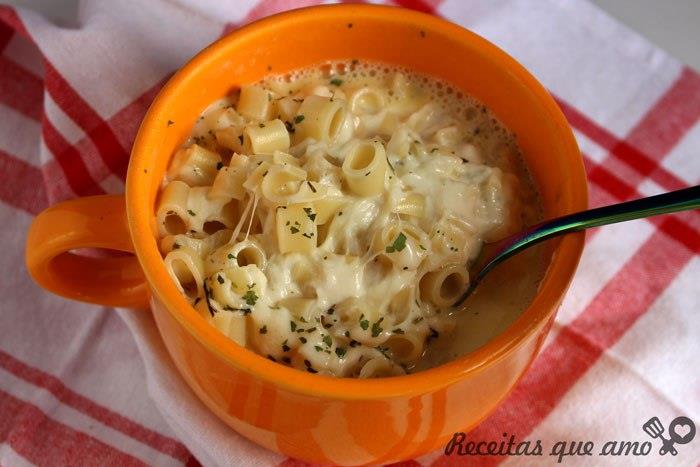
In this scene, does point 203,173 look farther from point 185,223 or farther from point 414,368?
point 414,368

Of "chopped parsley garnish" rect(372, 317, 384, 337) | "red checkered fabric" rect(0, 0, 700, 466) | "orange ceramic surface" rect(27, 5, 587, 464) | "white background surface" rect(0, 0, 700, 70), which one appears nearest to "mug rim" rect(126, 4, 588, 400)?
"orange ceramic surface" rect(27, 5, 587, 464)

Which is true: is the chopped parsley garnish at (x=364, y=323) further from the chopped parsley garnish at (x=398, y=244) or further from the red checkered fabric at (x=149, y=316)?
the red checkered fabric at (x=149, y=316)

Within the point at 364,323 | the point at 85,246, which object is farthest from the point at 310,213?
the point at 85,246

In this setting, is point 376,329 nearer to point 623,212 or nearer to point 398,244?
point 398,244

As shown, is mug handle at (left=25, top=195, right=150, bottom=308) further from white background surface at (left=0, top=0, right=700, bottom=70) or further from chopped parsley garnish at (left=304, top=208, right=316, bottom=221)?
white background surface at (left=0, top=0, right=700, bottom=70)

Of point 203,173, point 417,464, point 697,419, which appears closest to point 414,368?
point 417,464

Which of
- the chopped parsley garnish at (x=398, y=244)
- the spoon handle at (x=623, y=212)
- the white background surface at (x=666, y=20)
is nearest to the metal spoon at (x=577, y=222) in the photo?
the spoon handle at (x=623, y=212)
